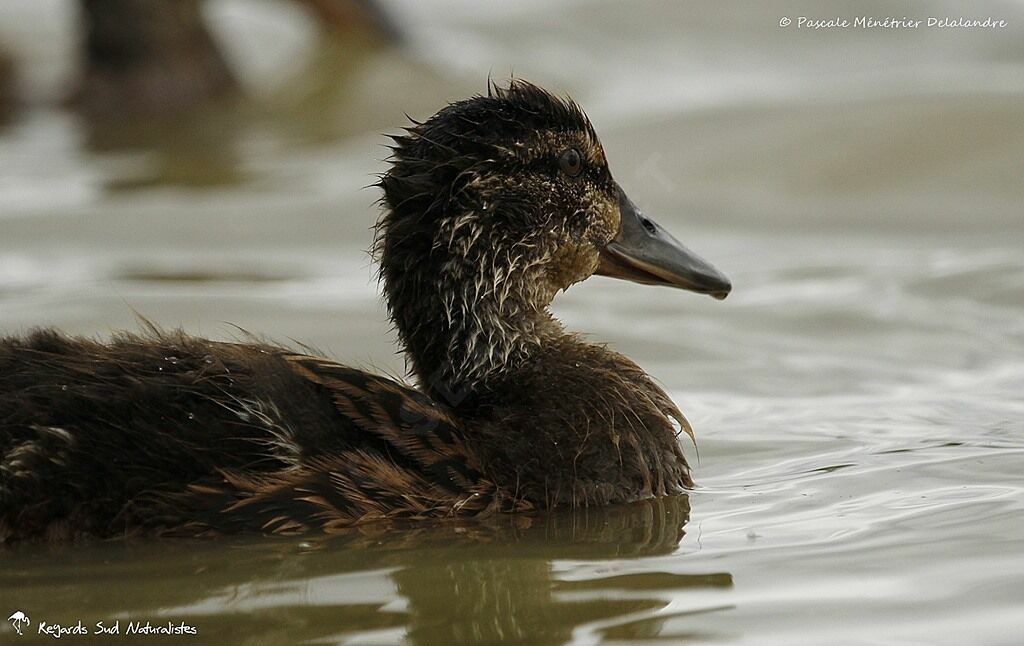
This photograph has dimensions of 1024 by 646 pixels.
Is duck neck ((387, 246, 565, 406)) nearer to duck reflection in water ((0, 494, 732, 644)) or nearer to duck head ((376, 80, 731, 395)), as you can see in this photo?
duck head ((376, 80, 731, 395))

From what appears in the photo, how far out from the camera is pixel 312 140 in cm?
1352

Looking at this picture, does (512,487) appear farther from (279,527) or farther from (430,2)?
(430,2)

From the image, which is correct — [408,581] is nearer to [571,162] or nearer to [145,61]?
[571,162]

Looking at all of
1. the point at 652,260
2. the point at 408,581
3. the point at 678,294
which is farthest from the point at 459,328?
the point at 678,294

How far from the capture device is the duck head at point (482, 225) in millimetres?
6191

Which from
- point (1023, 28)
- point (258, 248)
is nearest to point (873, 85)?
point (1023, 28)

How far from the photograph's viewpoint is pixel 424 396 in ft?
19.7

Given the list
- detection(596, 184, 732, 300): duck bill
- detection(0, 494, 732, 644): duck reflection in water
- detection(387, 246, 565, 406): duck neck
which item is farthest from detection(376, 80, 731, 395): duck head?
detection(0, 494, 732, 644): duck reflection in water

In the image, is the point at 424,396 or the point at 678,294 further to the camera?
the point at 678,294

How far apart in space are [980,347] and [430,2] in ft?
35.1

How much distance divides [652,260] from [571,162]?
0.56 m

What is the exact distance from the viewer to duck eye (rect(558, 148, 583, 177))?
646 cm

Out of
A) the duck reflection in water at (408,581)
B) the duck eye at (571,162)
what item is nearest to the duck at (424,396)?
the duck eye at (571,162)

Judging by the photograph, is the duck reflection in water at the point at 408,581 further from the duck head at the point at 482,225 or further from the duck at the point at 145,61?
the duck at the point at 145,61
